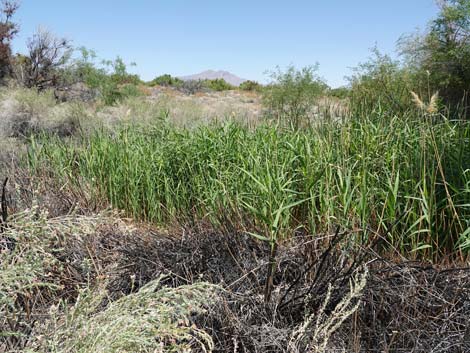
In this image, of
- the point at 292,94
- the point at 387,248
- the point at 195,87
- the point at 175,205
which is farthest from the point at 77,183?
the point at 195,87

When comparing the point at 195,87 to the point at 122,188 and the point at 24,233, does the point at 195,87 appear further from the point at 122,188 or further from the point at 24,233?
the point at 24,233

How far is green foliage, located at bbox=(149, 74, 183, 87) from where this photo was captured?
97.8 feet

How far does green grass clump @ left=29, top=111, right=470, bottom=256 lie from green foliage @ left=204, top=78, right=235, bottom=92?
24923mm

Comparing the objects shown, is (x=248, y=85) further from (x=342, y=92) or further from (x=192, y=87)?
(x=342, y=92)

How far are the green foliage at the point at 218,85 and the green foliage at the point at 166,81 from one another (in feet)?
6.08

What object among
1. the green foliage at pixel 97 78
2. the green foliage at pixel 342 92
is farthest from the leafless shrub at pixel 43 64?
the green foliage at pixel 342 92

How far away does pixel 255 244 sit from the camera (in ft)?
8.25

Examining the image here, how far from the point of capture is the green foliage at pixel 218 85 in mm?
29109

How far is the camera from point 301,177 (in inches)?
120

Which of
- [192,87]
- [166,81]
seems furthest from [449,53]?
[166,81]

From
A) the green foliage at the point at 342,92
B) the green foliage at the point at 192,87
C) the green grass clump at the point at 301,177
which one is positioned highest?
the green foliage at the point at 192,87

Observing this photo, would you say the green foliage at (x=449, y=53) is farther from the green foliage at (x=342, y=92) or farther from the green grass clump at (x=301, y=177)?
the green grass clump at (x=301, y=177)

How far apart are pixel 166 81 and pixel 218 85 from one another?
138 inches

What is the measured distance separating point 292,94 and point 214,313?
11.9 meters
